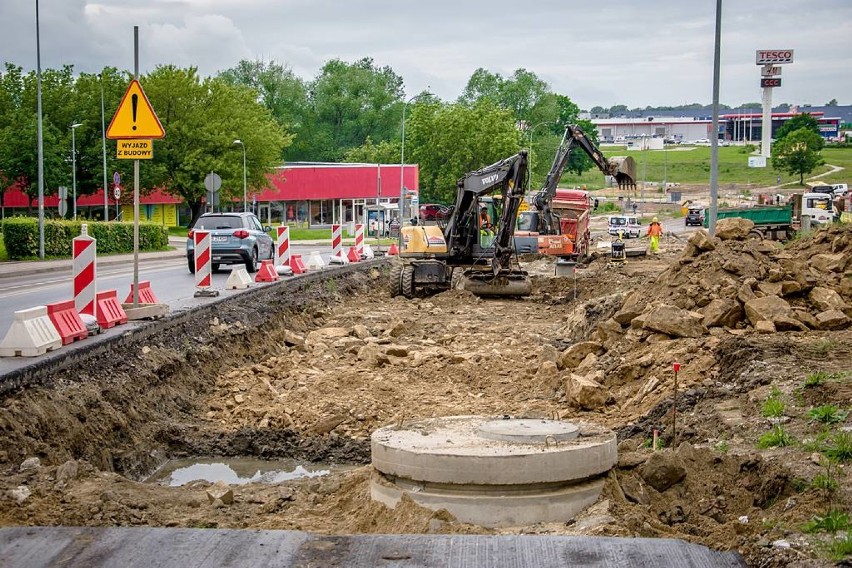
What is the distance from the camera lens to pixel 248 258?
106ft

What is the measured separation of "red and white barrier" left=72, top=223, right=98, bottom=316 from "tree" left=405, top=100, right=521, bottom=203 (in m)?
74.3

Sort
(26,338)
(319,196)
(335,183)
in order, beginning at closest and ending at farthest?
(26,338) < (335,183) < (319,196)

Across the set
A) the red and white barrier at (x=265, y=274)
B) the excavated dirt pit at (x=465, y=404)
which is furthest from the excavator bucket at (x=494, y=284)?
the excavated dirt pit at (x=465, y=404)

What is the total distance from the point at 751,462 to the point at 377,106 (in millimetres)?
133399

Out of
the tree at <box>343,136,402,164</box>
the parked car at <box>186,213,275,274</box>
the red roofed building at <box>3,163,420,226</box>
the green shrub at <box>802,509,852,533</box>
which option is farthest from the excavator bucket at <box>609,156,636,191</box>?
the tree at <box>343,136,402,164</box>

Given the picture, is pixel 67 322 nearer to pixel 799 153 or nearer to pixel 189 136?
pixel 189 136

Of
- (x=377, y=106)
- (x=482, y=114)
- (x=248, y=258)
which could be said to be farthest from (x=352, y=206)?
(x=248, y=258)

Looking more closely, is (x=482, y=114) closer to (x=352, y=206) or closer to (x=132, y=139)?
(x=352, y=206)

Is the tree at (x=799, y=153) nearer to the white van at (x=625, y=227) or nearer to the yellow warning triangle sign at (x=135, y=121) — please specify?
the white van at (x=625, y=227)

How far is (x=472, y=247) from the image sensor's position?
3069 cm

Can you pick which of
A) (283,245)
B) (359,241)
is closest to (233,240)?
(283,245)

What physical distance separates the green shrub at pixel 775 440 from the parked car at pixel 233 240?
77.1 ft

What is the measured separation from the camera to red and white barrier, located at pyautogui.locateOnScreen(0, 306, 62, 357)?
12711 millimetres

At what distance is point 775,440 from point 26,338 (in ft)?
25.4
